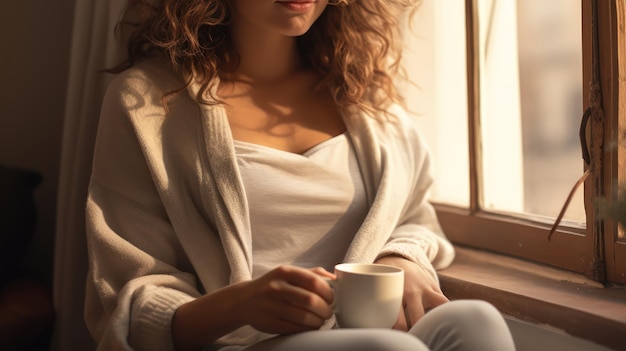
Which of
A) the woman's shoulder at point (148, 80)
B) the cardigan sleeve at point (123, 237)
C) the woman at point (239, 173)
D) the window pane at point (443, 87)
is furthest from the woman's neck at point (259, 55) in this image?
the window pane at point (443, 87)

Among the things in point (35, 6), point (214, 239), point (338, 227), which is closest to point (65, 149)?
point (35, 6)

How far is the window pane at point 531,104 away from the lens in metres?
1.49

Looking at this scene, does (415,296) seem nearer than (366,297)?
No

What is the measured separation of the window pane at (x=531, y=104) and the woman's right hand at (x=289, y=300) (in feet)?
2.26

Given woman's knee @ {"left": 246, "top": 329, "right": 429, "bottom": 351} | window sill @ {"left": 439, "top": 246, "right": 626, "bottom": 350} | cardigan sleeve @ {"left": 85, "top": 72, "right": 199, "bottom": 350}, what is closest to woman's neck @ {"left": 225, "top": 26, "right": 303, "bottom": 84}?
cardigan sleeve @ {"left": 85, "top": 72, "right": 199, "bottom": 350}

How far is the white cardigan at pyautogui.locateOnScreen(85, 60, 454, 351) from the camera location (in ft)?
4.27

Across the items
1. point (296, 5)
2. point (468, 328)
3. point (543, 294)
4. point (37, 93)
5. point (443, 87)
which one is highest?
point (296, 5)

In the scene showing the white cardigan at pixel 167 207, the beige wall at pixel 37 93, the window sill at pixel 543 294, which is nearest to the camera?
the window sill at pixel 543 294

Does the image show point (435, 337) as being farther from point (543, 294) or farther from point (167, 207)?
point (167, 207)

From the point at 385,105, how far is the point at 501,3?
14.0 inches

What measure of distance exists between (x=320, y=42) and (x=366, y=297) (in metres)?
0.75

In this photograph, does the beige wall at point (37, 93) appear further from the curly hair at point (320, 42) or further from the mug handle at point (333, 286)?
the mug handle at point (333, 286)

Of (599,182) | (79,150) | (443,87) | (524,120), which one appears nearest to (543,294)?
(599,182)

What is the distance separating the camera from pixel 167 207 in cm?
133
